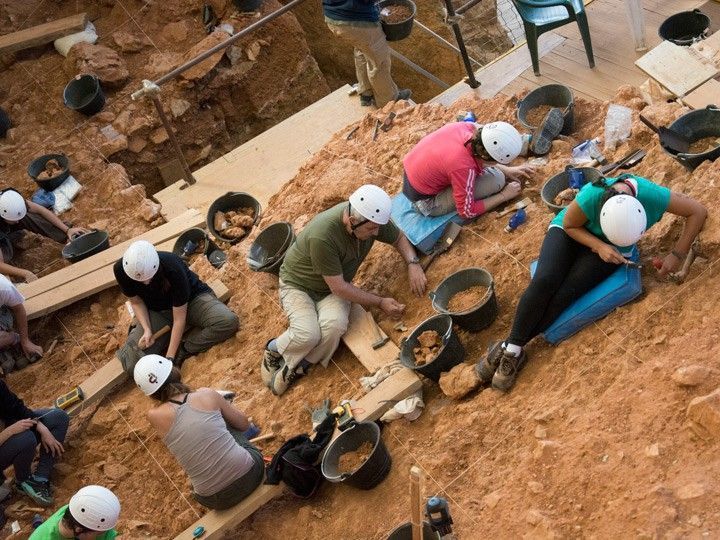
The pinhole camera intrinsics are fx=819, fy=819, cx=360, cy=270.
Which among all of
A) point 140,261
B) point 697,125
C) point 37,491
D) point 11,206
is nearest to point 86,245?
point 11,206

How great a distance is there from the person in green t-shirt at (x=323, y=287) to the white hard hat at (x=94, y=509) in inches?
62.1

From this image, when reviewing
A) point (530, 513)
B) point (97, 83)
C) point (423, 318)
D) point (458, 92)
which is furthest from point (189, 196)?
point (530, 513)

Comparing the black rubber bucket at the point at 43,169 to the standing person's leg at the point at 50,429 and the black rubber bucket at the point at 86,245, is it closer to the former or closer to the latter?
the black rubber bucket at the point at 86,245

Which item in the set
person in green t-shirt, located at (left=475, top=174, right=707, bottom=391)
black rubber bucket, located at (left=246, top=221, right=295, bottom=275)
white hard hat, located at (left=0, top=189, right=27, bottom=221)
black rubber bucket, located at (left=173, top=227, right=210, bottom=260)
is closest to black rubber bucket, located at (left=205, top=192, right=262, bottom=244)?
black rubber bucket, located at (left=173, top=227, right=210, bottom=260)

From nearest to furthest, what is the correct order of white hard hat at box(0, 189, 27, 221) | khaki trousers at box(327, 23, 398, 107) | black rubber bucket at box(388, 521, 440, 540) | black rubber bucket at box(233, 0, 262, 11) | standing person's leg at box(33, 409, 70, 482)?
black rubber bucket at box(388, 521, 440, 540) < standing person's leg at box(33, 409, 70, 482) < white hard hat at box(0, 189, 27, 221) < khaki trousers at box(327, 23, 398, 107) < black rubber bucket at box(233, 0, 262, 11)

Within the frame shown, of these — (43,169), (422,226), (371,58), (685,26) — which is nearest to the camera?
(422,226)

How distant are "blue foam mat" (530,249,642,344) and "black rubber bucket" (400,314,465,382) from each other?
666 mm

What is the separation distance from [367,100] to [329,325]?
13.0 feet

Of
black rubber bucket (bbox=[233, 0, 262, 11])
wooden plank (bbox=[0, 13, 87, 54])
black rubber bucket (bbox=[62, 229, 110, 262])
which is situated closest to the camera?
black rubber bucket (bbox=[62, 229, 110, 262])

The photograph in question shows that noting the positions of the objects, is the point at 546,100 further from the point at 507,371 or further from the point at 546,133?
the point at 507,371

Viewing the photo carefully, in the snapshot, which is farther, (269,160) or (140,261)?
(269,160)

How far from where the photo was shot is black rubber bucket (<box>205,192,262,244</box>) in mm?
8140

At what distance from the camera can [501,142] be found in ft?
19.0

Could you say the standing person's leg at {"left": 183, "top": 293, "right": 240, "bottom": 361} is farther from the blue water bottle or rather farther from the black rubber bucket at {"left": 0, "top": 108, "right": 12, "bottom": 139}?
the black rubber bucket at {"left": 0, "top": 108, "right": 12, "bottom": 139}
